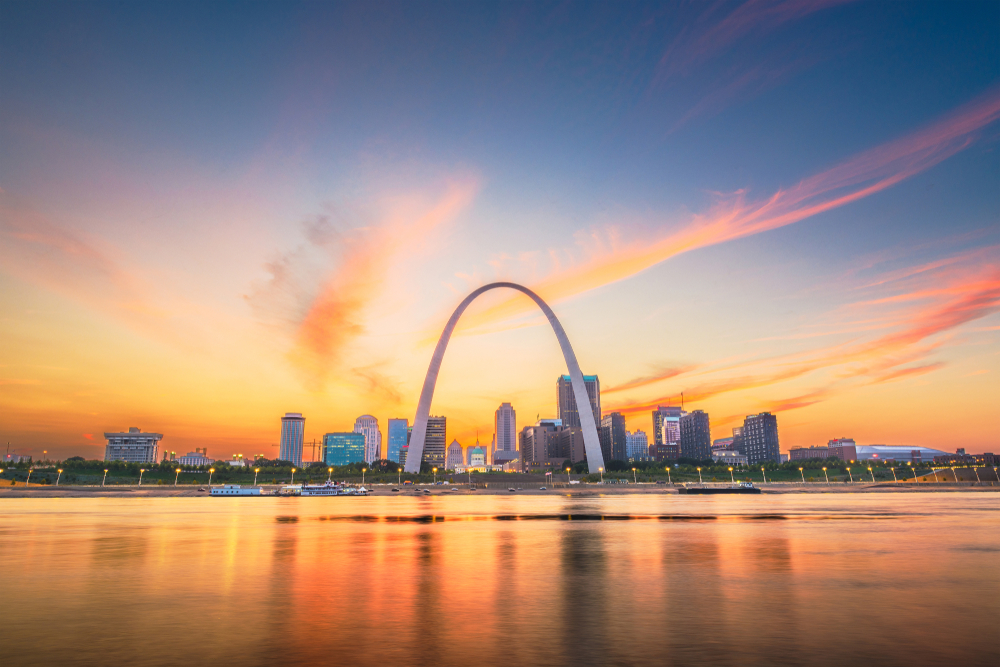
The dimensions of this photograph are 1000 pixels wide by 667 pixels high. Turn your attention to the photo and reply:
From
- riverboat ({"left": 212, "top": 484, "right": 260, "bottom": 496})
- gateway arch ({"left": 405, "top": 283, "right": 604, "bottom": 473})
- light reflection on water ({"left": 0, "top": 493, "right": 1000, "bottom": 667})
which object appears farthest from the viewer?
gateway arch ({"left": 405, "top": 283, "right": 604, "bottom": 473})

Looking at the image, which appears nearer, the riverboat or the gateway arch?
the riverboat

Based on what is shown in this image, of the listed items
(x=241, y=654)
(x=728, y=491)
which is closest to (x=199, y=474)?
(x=728, y=491)

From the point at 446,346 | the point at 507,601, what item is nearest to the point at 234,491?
Result: the point at 446,346

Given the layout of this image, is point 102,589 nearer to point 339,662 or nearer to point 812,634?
point 339,662

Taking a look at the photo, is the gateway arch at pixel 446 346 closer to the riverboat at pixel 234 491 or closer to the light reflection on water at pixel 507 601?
the riverboat at pixel 234 491

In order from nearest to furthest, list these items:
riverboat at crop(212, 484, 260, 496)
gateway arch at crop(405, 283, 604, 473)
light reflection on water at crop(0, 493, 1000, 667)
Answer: light reflection on water at crop(0, 493, 1000, 667) < riverboat at crop(212, 484, 260, 496) < gateway arch at crop(405, 283, 604, 473)

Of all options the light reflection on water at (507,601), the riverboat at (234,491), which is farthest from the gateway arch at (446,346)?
the light reflection on water at (507,601)

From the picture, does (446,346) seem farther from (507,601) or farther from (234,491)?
(507,601)

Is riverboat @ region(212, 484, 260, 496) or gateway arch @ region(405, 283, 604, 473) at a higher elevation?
gateway arch @ region(405, 283, 604, 473)

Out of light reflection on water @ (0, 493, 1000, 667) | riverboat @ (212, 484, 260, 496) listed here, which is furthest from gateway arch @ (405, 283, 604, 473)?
light reflection on water @ (0, 493, 1000, 667)

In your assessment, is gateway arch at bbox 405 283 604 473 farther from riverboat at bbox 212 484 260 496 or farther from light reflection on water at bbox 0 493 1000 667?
light reflection on water at bbox 0 493 1000 667
